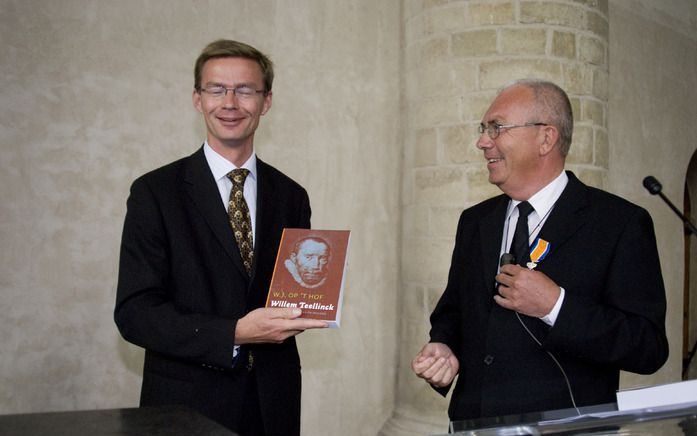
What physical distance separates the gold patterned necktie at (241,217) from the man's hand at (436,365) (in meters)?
0.69

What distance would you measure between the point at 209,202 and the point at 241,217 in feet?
0.43

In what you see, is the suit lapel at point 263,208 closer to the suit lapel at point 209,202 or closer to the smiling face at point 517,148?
the suit lapel at point 209,202

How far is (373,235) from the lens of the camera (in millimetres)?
5340

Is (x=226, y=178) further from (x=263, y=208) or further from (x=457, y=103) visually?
(x=457, y=103)

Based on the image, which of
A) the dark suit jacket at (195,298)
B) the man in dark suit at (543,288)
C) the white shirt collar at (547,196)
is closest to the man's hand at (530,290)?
the man in dark suit at (543,288)

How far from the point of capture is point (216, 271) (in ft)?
8.14

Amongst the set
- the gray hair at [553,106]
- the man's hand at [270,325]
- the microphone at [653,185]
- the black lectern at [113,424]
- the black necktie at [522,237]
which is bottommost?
the black lectern at [113,424]

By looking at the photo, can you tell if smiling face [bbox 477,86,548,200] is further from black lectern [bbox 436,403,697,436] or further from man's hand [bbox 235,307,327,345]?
black lectern [bbox 436,403,697,436]

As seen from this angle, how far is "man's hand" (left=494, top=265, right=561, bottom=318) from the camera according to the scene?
2223 millimetres

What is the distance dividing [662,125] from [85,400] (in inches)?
254

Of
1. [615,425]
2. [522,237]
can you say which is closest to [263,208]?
[522,237]

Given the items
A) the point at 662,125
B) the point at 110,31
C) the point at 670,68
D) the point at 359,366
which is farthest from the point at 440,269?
the point at 670,68

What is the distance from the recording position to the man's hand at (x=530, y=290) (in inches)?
87.5

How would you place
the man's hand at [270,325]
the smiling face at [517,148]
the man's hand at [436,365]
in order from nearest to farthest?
the man's hand at [270,325]
the man's hand at [436,365]
the smiling face at [517,148]
